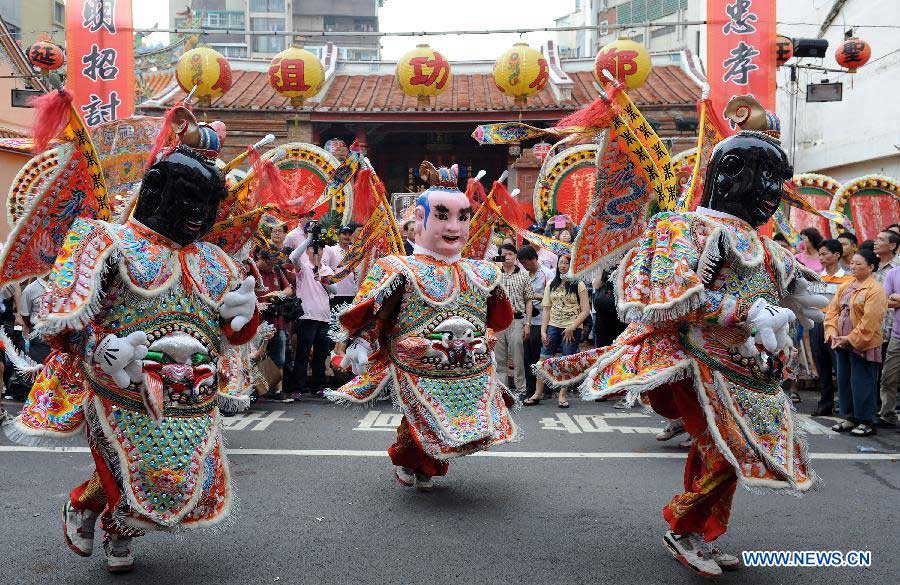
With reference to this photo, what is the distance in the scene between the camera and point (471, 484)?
4797mm

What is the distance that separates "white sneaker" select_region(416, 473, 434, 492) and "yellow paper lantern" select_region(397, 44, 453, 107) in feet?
31.1

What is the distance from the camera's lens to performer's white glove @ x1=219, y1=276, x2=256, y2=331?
3.21 meters

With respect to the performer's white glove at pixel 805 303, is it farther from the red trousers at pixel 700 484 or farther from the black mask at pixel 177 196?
the black mask at pixel 177 196

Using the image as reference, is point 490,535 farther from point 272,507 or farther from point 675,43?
point 675,43

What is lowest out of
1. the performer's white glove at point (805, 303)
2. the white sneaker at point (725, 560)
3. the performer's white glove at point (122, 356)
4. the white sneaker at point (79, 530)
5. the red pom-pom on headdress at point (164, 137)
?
the white sneaker at point (725, 560)

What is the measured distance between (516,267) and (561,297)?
62 cm

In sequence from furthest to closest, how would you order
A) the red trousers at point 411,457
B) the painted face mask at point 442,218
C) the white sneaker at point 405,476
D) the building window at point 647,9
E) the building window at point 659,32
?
1. the building window at point 659,32
2. the building window at point 647,9
3. the white sneaker at point 405,476
4. the red trousers at point 411,457
5. the painted face mask at point 442,218

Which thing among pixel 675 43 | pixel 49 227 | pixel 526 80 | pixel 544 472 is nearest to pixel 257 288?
pixel 49 227

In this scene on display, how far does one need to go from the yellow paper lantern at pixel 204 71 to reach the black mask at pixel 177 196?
10.2 meters

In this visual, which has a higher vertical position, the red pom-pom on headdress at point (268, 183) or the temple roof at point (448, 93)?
the temple roof at point (448, 93)

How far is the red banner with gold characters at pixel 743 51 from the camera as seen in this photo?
31.6 feet

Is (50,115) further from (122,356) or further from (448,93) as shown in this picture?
(448,93)

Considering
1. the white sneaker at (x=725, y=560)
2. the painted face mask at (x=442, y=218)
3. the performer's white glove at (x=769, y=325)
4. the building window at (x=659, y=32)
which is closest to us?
the performer's white glove at (x=769, y=325)

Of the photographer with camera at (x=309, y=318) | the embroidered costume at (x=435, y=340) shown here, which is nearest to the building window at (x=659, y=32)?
the photographer with camera at (x=309, y=318)
